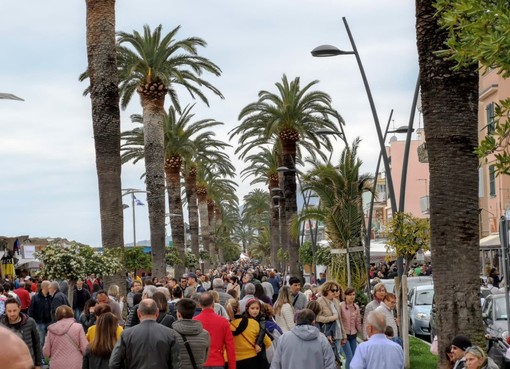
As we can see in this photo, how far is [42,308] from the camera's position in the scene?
1895 centimetres

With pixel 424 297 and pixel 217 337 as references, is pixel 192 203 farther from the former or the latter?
pixel 217 337

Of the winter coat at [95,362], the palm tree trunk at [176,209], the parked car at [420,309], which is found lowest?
the parked car at [420,309]

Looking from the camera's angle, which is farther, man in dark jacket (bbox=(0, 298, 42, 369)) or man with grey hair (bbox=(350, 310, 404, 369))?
man in dark jacket (bbox=(0, 298, 42, 369))

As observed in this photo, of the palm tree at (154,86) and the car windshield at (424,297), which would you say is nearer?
the car windshield at (424,297)

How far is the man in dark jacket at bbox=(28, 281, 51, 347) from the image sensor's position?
18.9 metres

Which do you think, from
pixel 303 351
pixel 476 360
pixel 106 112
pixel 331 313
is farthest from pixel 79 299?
pixel 476 360

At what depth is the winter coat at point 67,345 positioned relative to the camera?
1102 cm

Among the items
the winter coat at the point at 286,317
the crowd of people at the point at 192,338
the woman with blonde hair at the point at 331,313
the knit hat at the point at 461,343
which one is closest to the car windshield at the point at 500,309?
the woman with blonde hair at the point at 331,313

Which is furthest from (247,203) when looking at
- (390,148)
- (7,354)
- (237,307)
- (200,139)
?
(7,354)

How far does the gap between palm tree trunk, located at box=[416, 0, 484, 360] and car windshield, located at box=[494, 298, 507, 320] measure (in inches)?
277

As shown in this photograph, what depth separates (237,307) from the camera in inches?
492

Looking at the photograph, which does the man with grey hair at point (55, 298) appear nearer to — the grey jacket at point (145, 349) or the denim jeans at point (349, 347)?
the denim jeans at point (349, 347)

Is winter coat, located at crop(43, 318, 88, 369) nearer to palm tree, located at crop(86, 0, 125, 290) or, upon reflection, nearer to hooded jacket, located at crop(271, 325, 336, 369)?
hooded jacket, located at crop(271, 325, 336, 369)

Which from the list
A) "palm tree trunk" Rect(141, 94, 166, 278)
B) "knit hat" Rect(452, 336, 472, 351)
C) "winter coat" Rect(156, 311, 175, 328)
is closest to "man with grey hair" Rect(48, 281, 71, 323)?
"winter coat" Rect(156, 311, 175, 328)
